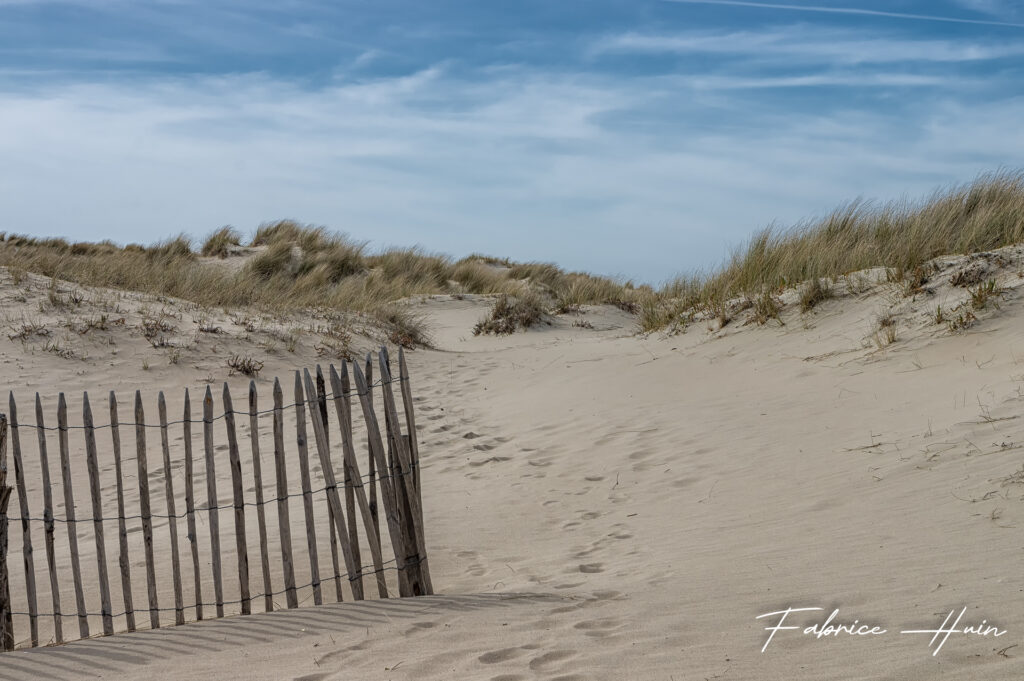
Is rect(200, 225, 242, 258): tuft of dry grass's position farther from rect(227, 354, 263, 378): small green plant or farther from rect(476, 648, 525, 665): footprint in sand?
rect(476, 648, 525, 665): footprint in sand

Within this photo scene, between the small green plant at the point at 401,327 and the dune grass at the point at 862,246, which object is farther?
the small green plant at the point at 401,327

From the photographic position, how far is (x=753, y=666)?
291cm

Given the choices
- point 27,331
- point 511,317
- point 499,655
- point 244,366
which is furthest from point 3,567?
point 511,317

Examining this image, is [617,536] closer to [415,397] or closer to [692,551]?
[692,551]

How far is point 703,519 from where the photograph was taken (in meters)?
5.20

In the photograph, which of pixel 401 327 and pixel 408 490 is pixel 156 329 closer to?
pixel 401 327

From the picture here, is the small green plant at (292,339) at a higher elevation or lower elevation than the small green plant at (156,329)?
lower

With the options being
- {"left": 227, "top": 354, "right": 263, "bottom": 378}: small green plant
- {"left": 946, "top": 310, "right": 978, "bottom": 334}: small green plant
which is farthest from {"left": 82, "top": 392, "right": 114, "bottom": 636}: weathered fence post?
{"left": 946, "top": 310, "right": 978, "bottom": 334}: small green plant

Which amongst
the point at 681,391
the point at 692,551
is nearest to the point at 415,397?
the point at 681,391

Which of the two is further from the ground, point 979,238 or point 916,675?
point 979,238

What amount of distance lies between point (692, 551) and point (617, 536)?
28.1 inches

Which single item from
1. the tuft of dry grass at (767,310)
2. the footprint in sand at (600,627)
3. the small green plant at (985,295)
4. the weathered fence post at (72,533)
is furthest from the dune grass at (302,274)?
the footprint in sand at (600,627)

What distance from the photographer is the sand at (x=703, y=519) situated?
3.18 meters

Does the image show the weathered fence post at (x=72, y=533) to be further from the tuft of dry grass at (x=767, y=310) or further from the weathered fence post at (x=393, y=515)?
the tuft of dry grass at (x=767, y=310)
